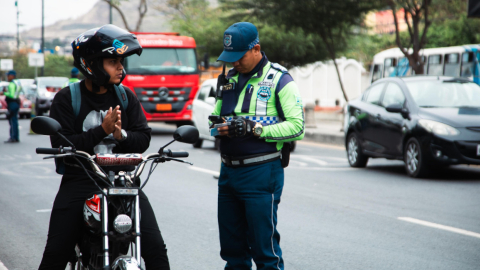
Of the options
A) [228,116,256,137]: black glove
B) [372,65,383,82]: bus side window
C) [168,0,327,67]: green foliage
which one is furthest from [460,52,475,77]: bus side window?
[228,116,256,137]: black glove

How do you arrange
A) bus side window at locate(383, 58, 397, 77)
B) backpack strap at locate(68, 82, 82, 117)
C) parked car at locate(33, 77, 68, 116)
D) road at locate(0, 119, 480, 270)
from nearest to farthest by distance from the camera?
backpack strap at locate(68, 82, 82, 117), road at locate(0, 119, 480, 270), parked car at locate(33, 77, 68, 116), bus side window at locate(383, 58, 397, 77)

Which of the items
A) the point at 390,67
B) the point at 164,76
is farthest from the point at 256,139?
the point at 390,67

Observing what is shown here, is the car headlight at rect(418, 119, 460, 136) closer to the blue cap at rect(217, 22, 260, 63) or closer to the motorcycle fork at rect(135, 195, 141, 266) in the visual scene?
the blue cap at rect(217, 22, 260, 63)

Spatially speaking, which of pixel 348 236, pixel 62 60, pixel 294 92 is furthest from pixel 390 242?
pixel 62 60

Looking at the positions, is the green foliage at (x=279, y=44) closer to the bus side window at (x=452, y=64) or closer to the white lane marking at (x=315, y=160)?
the bus side window at (x=452, y=64)

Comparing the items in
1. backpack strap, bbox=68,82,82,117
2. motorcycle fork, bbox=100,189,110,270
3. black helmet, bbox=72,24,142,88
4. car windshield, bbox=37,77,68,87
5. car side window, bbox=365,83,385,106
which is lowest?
car windshield, bbox=37,77,68,87

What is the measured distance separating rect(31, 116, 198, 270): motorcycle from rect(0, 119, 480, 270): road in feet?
6.79

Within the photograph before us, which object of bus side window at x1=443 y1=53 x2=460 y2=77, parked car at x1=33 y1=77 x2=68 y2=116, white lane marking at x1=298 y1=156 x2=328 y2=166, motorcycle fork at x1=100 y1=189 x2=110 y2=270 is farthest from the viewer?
parked car at x1=33 y1=77 x2=68 y2=116

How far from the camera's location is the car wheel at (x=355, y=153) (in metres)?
11.7

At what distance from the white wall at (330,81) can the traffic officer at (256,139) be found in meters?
30.3

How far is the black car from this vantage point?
9625 millimetres

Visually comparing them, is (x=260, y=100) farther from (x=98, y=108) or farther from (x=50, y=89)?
(x=50, y=89)

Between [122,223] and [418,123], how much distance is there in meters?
7.69

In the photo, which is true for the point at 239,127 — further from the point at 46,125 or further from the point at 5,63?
the point at 5,63
